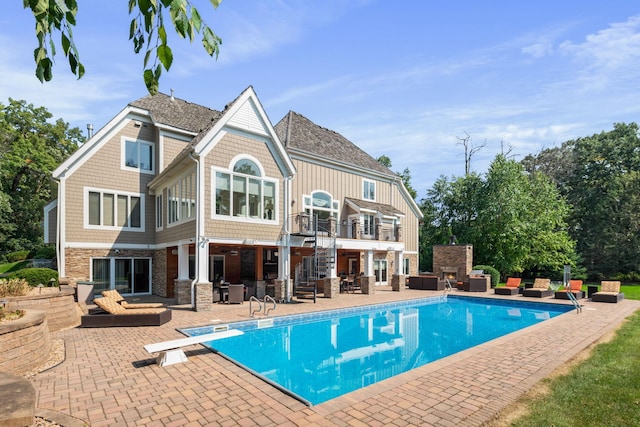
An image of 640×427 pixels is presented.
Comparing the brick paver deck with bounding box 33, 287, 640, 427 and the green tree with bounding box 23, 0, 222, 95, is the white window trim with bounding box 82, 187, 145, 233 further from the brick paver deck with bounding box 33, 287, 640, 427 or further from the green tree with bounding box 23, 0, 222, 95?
the green tree with bounding box 23, 0, 222, 95

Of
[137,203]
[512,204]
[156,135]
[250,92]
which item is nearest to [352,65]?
[250,92]

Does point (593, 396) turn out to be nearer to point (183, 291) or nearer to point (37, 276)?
point (183, 291)

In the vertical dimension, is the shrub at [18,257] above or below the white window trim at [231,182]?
below

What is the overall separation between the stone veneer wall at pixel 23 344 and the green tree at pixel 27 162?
28.6m

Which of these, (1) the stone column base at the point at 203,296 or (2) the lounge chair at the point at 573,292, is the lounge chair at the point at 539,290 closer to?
(2) the lounge chair at the point at 573,292

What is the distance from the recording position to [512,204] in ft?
90.8

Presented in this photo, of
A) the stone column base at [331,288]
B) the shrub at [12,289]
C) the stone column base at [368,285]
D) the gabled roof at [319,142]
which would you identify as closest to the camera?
the shrub at [12,289]

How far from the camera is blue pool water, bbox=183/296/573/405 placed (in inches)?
297

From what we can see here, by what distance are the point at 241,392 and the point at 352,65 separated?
9.23 m

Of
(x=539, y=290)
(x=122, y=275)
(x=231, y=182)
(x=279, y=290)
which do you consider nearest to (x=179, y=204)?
(x=231, y=182)

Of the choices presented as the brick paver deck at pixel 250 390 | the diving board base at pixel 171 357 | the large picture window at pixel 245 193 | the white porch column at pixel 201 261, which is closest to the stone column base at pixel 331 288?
the large picture window at pixel 245 193

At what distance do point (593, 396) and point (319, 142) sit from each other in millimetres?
19693

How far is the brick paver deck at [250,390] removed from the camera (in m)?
4.78

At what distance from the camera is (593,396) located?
5383 millimetres
